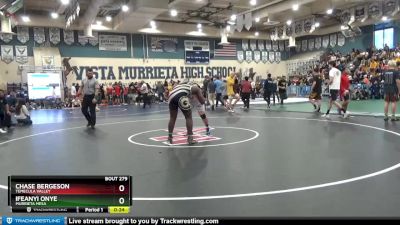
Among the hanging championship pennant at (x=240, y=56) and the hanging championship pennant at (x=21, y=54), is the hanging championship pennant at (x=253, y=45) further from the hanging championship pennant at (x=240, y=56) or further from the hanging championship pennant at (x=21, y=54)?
the hanging championship pennant at (x=21, y=54)

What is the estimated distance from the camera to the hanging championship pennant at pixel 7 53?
71.2 ft

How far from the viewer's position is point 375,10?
20266 millimetres

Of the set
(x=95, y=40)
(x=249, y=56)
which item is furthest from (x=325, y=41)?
(x=95, y=40)

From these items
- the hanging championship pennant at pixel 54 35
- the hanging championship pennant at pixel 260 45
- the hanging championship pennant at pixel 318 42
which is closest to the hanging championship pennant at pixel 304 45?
the hanging championship pennant at pixel 318 42

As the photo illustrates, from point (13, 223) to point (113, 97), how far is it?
72.9 ft

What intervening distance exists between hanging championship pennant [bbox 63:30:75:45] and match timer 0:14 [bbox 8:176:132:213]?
23181mm

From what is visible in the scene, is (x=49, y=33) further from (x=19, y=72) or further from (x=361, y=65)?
(x=361, y=65)

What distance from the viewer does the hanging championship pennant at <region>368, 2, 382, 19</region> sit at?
1995cm

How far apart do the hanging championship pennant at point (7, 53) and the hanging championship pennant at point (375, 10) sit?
2125 cm

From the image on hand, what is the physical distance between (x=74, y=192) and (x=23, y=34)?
23.0 m

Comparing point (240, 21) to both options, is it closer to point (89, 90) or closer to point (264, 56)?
point (89, 90)

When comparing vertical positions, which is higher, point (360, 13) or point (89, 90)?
point (360, 13)

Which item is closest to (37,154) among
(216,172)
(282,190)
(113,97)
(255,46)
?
(216,172)

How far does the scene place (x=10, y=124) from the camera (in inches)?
427
